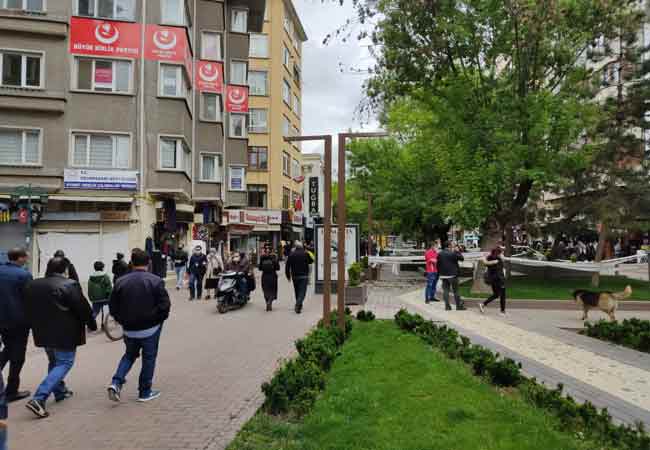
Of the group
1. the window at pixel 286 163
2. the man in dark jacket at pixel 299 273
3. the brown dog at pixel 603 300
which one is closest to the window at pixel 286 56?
the window at pixel 286 163

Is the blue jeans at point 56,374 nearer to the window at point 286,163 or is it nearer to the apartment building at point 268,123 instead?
the apartment building at point 268,123

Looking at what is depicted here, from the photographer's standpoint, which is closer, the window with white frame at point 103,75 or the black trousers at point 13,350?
the black trousers at point 13,350

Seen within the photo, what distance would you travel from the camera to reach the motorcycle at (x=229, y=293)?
49.5 feet

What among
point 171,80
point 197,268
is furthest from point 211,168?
point 197,268

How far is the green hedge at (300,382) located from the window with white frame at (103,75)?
59.9 feet

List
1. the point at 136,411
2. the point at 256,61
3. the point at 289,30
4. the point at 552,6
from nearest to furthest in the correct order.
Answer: the point at 136,411
the point at 552,6
the point at 256,61
the point at 289,30

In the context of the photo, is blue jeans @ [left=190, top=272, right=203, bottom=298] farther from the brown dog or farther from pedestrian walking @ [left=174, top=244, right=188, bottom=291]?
the brown dog

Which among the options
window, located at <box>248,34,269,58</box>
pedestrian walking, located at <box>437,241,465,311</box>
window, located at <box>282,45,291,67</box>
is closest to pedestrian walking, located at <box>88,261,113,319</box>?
pedestrian walking, located at <box>437,241,465,311</box>

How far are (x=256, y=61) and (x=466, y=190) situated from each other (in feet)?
112

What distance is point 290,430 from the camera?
5.21m

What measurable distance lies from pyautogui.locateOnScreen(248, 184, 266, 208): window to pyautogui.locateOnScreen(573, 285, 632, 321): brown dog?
124ft

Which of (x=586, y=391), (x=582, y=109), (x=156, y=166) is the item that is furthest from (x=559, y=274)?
(x=586, y=391)

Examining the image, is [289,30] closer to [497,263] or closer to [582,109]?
[582,109]

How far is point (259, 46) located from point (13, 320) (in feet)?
153
